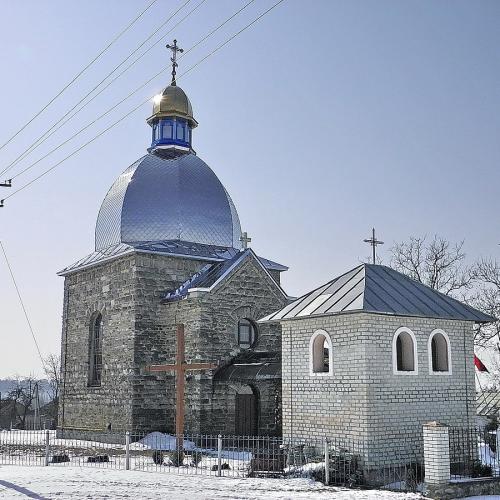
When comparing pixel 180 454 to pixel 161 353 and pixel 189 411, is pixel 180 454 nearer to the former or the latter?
pixel 189 411

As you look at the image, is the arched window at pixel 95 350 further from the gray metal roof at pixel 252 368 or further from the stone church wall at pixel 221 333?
the gray metal roof at pixel 252 368

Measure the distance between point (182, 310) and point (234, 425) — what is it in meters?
3.75

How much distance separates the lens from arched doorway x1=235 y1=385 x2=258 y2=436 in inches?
754

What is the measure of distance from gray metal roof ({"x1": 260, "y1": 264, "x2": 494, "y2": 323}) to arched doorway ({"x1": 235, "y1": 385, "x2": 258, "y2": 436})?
5.76 m

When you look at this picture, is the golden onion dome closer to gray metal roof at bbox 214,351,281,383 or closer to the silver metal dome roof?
the silver metal dome roof

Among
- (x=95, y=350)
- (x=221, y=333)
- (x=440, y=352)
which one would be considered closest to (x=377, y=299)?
(x=440, y=352)

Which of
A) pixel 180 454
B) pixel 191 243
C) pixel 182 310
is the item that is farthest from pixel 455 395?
pixel 191 243

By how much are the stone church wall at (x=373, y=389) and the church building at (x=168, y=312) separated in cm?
456

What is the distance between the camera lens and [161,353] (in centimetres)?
2075

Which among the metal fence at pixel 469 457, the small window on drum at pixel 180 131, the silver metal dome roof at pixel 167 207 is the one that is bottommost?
the metal fence at pixel 469 457

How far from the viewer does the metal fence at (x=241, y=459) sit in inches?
462

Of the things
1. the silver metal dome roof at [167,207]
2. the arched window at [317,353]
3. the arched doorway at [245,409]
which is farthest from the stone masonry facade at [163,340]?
the arched window at [317,353]

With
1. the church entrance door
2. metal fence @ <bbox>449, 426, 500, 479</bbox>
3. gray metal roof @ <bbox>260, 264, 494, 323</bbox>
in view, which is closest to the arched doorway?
the church entrance door

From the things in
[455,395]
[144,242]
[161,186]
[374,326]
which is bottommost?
[455,395]
